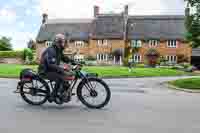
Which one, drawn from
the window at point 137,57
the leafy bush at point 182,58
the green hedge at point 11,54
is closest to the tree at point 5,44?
the green hedge at point 11,54

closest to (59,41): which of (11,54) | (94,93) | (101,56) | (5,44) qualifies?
(94,93)

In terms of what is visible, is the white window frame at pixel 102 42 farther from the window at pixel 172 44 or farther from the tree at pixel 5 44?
the tree at pixel 5 44

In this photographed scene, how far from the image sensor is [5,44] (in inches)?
3521

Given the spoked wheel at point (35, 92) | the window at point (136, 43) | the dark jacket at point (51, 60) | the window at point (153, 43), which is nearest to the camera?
the dark jacket at point (51, 60)

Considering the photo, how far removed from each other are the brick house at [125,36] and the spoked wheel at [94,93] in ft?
184

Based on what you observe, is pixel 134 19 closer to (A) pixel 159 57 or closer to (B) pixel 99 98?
(A) pixel 159 57

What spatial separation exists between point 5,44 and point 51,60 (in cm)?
8275

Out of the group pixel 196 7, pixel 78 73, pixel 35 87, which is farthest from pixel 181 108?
pixel 196 7

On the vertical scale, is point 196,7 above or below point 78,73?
above

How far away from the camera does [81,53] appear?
69500mm

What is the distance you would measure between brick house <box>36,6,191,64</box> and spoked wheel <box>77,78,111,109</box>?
56.1 m

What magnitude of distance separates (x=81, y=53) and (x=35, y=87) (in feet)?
197

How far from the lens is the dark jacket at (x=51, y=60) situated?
9.35 m

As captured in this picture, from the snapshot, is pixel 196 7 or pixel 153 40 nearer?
pixel 196 7
